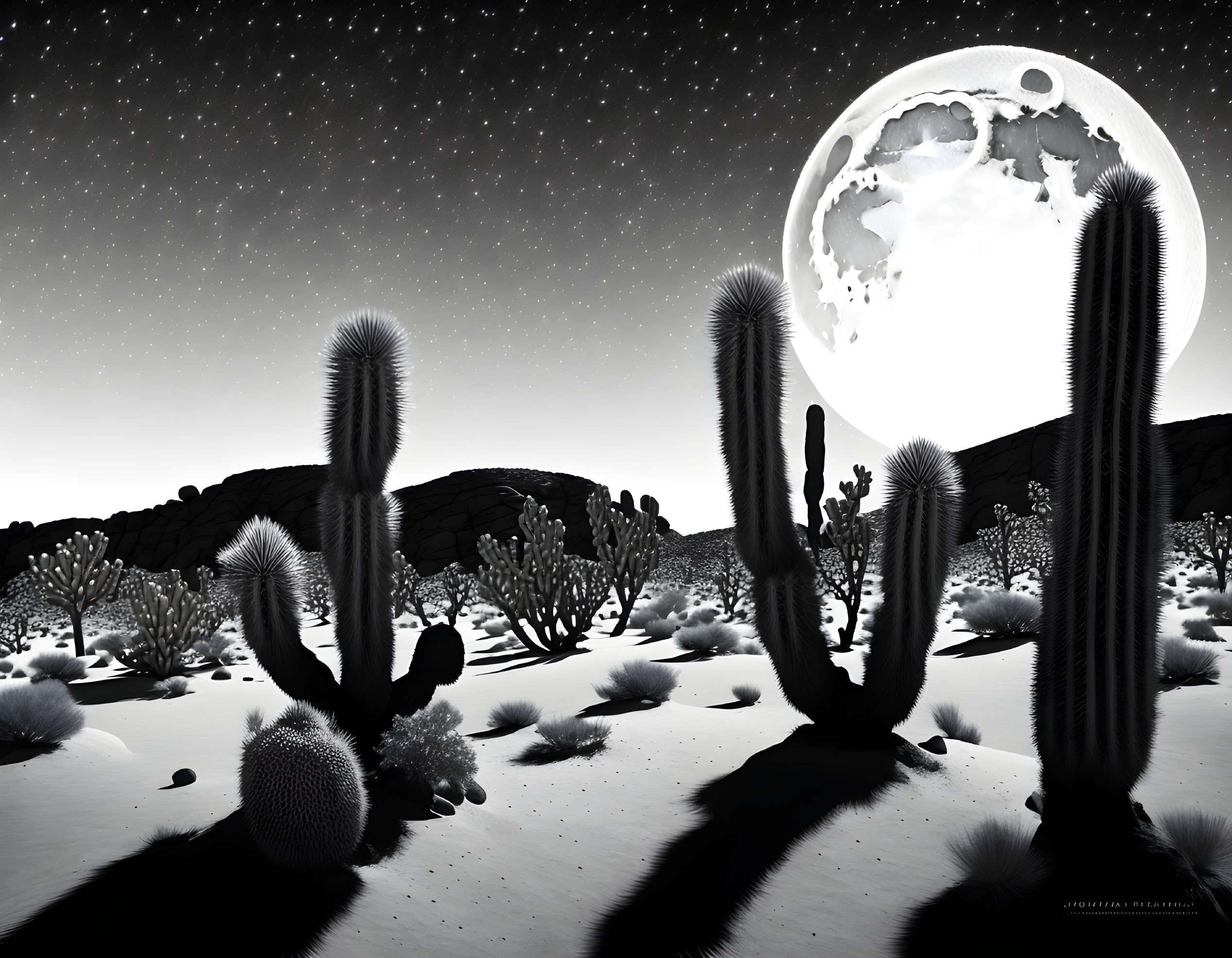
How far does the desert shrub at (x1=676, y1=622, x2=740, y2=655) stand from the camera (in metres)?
13.7

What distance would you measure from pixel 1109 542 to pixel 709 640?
9.37 m

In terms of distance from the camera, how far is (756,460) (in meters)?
6.96

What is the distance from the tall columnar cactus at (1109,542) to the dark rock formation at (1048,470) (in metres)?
37.7

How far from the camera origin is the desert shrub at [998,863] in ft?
14.1

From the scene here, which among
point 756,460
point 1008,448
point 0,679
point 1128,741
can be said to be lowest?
point 0,679

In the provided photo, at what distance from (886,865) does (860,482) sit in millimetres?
8877

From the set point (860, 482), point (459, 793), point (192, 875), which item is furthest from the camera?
point (860, 482)

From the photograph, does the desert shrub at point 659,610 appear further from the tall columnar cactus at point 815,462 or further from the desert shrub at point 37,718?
the desert shrub at point 37,718

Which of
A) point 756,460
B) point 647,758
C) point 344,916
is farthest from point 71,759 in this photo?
point 756,460

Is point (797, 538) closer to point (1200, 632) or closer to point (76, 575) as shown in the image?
point (1200, 632)

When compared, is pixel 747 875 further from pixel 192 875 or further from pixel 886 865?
pixel 192 875

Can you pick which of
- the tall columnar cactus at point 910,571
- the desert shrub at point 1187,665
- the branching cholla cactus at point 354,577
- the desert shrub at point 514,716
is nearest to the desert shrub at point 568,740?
the desert shrub at point 514,716

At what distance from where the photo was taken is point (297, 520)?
1940 inches

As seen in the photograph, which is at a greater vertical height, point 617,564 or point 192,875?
point 617,564
